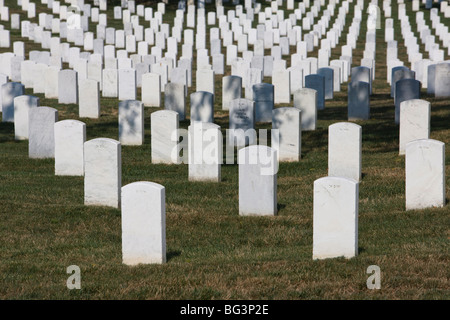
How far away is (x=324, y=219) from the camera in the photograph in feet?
30.6

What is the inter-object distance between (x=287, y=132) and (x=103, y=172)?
4.80 m

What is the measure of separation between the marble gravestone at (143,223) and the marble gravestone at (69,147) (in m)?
5.02

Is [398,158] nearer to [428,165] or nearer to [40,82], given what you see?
[428,165]

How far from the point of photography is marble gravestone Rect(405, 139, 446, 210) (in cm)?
1149

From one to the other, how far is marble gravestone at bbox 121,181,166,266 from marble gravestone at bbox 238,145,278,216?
93.4 inches

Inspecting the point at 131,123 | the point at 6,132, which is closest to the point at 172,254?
the point at 131,123

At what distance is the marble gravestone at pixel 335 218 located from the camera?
9.19 meters

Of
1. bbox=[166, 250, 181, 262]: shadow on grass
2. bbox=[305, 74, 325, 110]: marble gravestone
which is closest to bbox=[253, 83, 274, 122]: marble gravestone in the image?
bbox=[305, 74, 325, 110]: marble gravestone

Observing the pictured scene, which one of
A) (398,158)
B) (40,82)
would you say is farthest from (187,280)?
(40,82)

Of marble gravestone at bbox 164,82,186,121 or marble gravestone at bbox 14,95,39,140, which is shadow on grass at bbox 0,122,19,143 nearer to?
marble gravestone at bbox 14,95,39,140

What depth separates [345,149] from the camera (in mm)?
13812

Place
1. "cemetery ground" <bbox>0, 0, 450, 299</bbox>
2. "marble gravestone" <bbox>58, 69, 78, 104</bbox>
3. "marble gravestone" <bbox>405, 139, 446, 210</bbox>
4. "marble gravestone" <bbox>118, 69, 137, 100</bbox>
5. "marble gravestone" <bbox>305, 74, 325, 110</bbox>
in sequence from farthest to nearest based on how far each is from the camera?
"marble gravestone" <bbox>118, 69, 137, 100</bbox> → "marble gravestone" <bbox>58, 69, 78, 104</bbox> → "marble gravestone" <bbox>305, 74, 325, 110</bbox> → "marble gravestone" <bbox>405, 139, 446, 210</bbox> → "cemetery ground" <bbox>0, 0, 450, 299</bbox>
